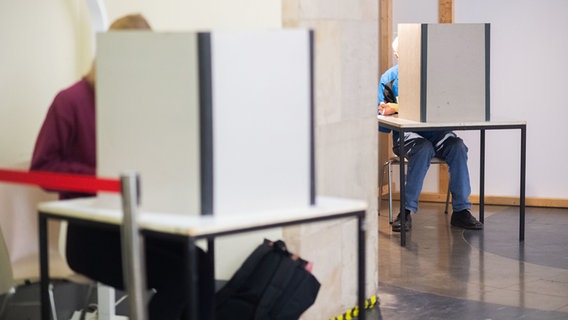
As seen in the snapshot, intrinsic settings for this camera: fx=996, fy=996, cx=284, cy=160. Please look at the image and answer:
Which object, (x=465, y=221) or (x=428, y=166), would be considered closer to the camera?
(x=465, y=221)

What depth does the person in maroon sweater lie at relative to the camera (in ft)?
10.2

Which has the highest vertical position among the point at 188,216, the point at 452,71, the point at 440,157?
the point at 452,71

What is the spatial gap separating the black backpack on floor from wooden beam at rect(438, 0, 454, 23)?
4.36 metres

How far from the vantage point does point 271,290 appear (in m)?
3.42

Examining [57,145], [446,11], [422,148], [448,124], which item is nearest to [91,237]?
[57,145]

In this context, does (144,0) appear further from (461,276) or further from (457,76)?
(457,76)

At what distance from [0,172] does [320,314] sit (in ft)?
5.61

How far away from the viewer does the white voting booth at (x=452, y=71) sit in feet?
20.6

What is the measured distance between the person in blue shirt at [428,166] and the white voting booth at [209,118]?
13.1ft

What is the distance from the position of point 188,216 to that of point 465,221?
14.3 ft

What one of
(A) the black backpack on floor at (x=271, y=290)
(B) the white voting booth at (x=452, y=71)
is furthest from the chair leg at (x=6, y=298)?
(B) the white voting booth at (x=452, y=71)

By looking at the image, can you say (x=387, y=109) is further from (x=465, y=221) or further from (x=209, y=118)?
(x=209, y=118)

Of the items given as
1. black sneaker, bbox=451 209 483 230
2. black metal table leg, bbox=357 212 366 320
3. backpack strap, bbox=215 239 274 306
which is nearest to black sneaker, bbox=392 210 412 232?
black sneaker, bbox=451 209 483 230

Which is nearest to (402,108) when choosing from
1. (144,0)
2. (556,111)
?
(556,111)
